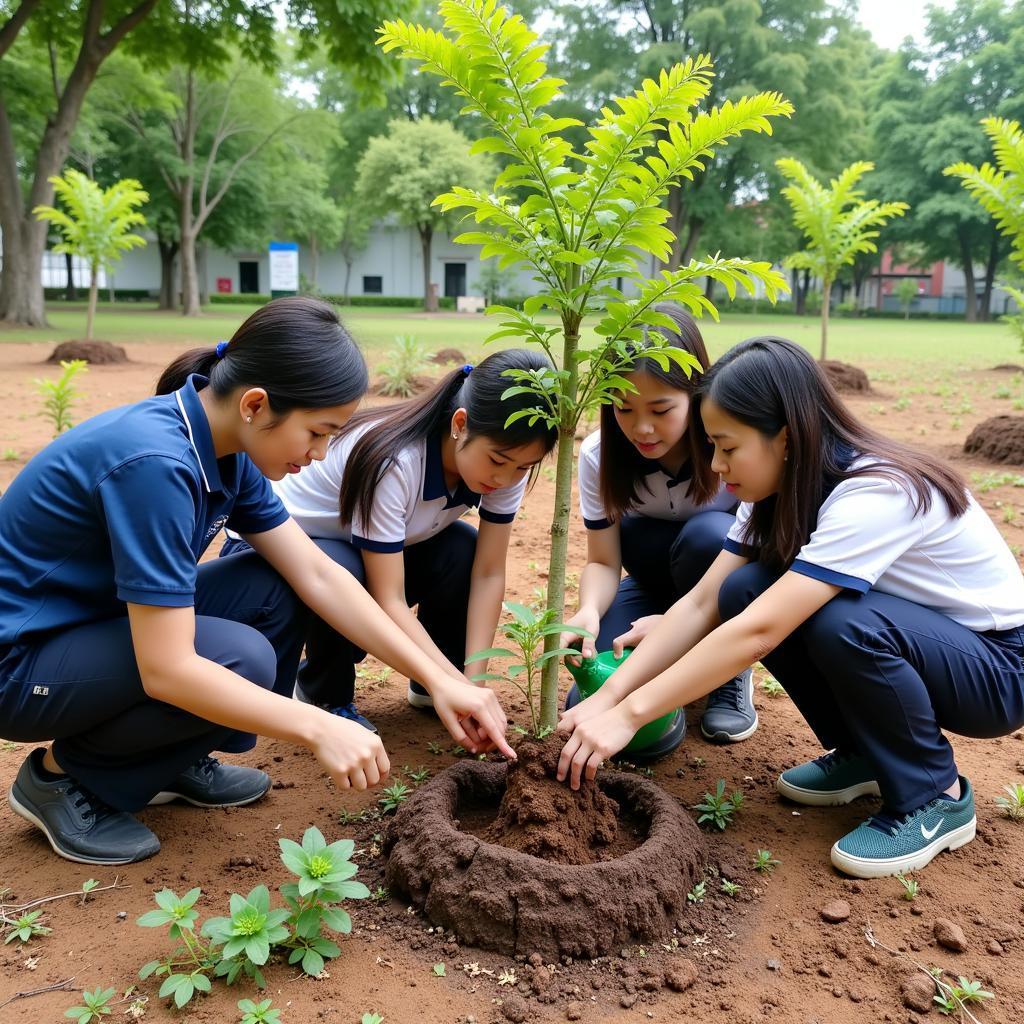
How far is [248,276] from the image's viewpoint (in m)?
46.8

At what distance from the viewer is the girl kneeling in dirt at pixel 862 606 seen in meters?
2.19

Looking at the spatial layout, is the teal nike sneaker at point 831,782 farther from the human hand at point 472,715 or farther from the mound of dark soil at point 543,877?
the human hand at point 472,715

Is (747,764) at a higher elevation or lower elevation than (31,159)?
lower

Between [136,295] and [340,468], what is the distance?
45116 millimetres

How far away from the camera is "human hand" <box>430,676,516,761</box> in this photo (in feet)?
7.29

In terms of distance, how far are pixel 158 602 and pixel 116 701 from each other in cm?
38

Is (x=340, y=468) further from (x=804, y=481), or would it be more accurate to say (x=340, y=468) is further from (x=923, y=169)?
(x=923, y=169)

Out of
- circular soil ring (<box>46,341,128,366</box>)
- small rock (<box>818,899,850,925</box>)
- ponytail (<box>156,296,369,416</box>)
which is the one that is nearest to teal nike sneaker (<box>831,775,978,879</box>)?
small rock (<box>818,899,850,925</box>)

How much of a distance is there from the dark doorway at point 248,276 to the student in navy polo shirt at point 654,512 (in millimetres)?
46455

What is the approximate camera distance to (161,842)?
240 cm

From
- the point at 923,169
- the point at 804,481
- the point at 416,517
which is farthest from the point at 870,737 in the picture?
the point at 923,169

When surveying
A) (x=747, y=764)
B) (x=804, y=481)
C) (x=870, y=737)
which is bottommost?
(x=747, y=764)

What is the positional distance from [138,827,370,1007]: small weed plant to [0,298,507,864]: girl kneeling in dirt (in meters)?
0.18

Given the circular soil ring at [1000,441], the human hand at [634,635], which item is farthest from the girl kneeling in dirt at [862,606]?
the circular soil ring at [1000,441]
